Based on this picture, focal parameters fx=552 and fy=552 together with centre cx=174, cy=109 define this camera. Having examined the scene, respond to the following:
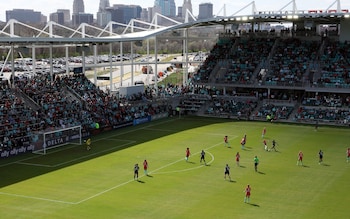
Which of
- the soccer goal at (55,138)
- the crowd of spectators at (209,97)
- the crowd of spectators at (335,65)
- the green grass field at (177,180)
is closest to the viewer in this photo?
the green grass field at (177,180)

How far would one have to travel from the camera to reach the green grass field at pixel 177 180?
30.4 meters

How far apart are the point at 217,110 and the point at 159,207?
40449mm

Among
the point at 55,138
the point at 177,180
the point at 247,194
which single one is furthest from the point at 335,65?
the point at 247,194

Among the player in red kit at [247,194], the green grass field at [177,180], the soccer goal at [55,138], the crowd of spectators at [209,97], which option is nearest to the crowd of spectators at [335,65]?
the crowd of spectators at [209,97]

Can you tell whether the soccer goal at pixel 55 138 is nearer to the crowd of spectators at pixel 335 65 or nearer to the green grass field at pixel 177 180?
the green grass field at pixel 177 180

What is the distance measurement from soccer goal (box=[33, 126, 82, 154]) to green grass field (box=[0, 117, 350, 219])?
4.41 feet

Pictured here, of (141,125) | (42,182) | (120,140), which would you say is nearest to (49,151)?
(120,140)

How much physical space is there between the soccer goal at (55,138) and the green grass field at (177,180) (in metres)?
1.35

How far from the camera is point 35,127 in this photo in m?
51.4

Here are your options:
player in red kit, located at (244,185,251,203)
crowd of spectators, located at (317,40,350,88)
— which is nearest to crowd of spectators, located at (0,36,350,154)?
crowd of spectators, located at (317,40,350,88)

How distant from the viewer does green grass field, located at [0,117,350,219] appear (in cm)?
3044

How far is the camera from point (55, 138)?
166ft

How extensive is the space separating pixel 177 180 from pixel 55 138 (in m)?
17.5

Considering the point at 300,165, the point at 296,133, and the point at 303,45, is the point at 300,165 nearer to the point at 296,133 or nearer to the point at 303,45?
the point at 296,133
